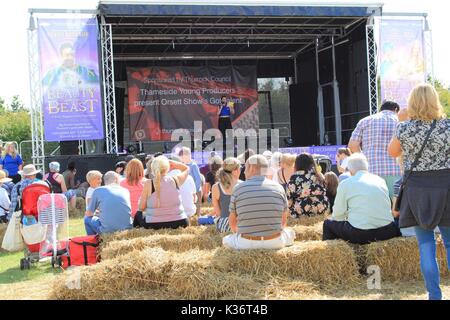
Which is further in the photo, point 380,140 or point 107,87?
point 107,87

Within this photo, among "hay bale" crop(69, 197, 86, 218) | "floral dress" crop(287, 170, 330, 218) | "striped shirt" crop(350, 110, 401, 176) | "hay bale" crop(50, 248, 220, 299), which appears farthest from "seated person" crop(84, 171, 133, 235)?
"hay bale" crop(69, 197, 86, 218)

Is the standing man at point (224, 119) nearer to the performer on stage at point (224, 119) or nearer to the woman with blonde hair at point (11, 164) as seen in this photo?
the performer on stage at point (224, 119)

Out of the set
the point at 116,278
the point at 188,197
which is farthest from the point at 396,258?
the point at 188,197

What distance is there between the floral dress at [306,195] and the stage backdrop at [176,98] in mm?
11542

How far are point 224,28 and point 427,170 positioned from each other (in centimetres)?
1215

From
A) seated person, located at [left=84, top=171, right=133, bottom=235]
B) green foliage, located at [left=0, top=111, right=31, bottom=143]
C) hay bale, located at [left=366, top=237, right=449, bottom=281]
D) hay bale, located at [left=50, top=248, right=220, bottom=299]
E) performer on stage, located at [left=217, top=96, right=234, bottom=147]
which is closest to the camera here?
hay bale, located at [left=50, top=248, right=220, bottom=299]

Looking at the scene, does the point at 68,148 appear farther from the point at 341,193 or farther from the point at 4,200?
the point at 341,193

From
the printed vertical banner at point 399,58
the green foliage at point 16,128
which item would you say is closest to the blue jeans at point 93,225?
the printed vertical banner at point 399,58

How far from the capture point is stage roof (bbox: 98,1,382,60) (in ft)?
41.0

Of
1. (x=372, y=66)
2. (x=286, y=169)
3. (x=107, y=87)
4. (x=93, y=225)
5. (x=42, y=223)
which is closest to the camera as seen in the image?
(x=93, y=225)

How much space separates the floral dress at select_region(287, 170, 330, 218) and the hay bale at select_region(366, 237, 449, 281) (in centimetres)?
112

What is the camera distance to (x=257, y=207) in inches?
178

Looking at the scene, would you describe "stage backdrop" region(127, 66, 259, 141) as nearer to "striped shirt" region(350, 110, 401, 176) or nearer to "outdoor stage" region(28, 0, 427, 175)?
"outdoor stage" region(28, 0, 427, 175)

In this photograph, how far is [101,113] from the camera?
11891mm
